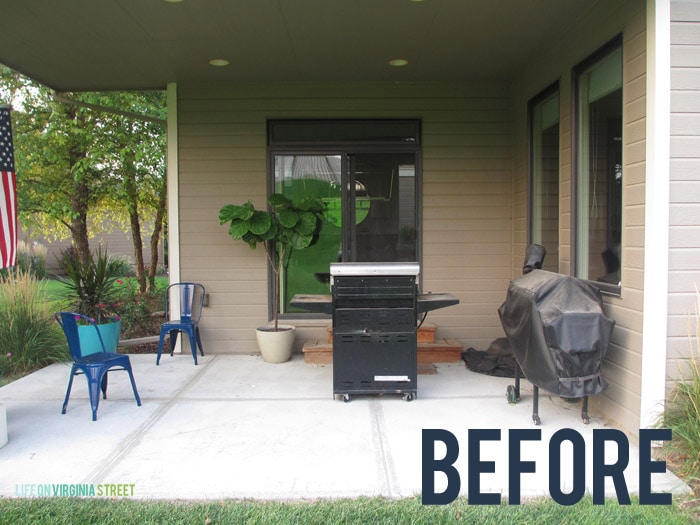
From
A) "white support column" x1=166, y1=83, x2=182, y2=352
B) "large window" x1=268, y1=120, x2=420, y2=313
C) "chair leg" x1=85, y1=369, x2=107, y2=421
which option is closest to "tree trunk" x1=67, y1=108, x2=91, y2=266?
"white support column" x1=166, y1=83, x2=182, y2=352

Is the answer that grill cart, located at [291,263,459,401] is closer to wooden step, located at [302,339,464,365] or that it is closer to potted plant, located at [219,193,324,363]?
wooden step, located at [302,339,464,365]

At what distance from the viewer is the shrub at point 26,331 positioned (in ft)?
17.1

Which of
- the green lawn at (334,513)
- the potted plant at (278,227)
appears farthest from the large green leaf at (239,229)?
the green lawn at (334,513)

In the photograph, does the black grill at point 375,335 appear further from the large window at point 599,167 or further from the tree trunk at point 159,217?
the tree trunk at point 159,217

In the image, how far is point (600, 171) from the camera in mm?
3830

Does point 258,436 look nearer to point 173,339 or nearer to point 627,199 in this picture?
point 173,339

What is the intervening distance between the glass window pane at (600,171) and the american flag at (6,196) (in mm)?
3858

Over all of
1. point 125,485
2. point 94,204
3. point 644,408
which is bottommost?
point 125,485

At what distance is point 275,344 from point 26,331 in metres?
2.41

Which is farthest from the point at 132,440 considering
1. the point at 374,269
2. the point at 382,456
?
the point at 374,269

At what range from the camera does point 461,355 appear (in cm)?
541

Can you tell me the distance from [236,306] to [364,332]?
2205 millimetres

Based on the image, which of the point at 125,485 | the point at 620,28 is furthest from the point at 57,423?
the point at 620,28

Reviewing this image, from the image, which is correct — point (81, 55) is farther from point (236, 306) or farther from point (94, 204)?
point (94, 204)
